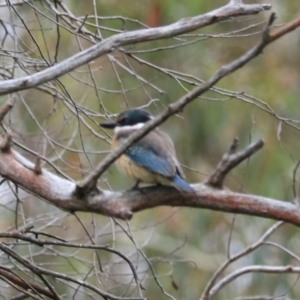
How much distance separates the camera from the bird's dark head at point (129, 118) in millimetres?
3586

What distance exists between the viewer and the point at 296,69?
934 cm

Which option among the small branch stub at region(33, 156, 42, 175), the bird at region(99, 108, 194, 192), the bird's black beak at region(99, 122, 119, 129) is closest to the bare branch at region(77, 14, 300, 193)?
the small branch stub at region(33, 156, 42, 175)

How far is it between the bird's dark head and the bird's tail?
63 cm

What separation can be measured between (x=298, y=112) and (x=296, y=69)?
80 cm

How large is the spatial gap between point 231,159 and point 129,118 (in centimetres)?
105

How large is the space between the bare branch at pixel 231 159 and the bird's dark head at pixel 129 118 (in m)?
0.91

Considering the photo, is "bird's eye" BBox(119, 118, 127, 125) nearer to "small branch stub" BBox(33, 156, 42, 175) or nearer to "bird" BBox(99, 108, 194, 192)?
"bird" BBox(99, 108, 194, 192)

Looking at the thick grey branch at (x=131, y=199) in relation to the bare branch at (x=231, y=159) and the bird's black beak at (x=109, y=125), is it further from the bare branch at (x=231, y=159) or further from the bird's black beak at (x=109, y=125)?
the bird's black beak at (x=109, y=125)

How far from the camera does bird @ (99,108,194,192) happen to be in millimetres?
3285

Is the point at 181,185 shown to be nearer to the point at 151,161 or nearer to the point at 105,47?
the point at 151,161

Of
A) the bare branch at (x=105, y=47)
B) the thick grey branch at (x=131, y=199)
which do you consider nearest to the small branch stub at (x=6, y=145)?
the thick grey branch at (x=131, y=199)

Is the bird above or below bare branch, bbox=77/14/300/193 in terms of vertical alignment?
above

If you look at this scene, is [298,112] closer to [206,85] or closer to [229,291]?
[229,291]

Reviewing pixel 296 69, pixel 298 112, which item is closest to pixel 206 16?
pixel 298 112
